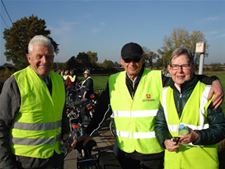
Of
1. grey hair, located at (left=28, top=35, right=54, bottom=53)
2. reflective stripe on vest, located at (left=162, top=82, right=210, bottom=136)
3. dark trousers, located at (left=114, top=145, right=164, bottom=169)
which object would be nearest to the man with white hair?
grey hair, located at (left=28, top=35, right=54, bottom=53)

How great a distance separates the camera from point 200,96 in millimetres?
3438

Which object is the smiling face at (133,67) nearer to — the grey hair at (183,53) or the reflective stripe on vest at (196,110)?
the grey hair at (183,53)

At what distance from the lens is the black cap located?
3941mm

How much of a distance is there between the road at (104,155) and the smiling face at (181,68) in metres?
1.38

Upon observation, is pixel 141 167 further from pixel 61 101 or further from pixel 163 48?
pixel 163 48

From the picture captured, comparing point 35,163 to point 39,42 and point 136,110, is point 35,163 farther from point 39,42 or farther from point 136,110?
point 136,110

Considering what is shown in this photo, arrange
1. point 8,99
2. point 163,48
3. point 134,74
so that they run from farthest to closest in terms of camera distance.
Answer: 1. point 163,48
2. point 134,74
3. point 8,99

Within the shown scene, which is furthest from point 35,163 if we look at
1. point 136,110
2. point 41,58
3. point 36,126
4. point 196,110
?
point 196,110

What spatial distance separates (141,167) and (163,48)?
85600 mm

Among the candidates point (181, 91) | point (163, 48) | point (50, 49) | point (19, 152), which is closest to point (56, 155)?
point (19, 152)

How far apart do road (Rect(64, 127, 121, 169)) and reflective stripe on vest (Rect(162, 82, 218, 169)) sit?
101 cm

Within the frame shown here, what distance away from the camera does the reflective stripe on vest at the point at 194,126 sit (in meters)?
3.41

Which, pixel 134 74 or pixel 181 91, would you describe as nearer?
pixel 181 91

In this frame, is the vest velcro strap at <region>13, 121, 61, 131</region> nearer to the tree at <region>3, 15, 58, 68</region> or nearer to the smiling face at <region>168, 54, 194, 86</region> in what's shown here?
the smiling face at <region>168, 54, 194, 86</region>
